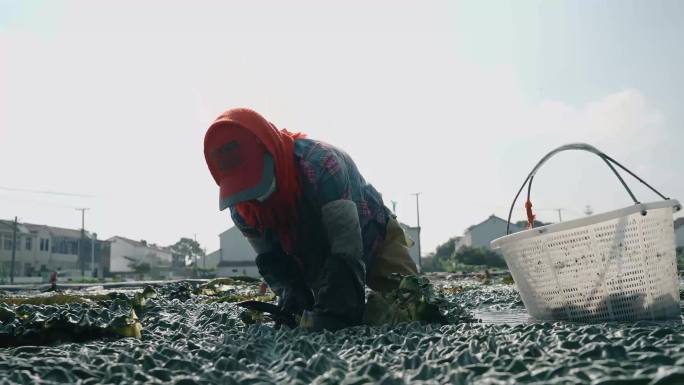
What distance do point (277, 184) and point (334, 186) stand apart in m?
0.35

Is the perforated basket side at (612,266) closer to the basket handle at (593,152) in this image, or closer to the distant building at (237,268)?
the basket handle at (593,152)

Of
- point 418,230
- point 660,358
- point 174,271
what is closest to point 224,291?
point 660,358

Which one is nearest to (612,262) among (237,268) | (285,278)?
(285,278)

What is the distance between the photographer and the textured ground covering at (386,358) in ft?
5.42

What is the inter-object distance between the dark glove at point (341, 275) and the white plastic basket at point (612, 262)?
36.9 inches

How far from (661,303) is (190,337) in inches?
98.8

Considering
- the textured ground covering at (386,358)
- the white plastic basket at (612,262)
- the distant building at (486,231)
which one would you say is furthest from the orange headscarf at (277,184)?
the distant building at (486,231)

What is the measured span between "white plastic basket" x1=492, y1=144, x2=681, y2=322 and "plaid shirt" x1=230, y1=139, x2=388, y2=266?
1063 mm

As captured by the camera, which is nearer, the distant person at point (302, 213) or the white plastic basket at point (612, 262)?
the white plastic basket at point (612, 262)

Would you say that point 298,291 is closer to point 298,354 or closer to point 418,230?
point 298,354

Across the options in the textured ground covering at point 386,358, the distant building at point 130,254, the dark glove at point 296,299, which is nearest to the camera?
the textured ground covering at point 386,358

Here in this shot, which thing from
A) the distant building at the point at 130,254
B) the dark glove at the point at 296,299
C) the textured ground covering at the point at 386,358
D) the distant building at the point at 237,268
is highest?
the distant building at the point at 130,254

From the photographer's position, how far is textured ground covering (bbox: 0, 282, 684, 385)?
5.42 feet

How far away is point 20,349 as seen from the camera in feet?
8.18
